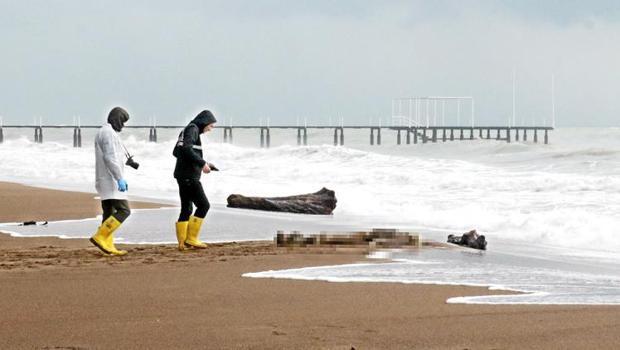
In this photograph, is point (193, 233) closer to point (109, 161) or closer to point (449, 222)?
point (109, 161)

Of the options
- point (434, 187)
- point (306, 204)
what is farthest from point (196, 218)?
point (434, 187)

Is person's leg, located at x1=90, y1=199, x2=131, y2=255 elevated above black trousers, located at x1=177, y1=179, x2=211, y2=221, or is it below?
below

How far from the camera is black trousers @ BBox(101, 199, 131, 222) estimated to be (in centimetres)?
829

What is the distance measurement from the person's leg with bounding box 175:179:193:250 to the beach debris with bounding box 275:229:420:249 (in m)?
0.83

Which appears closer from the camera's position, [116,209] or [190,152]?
[116,209]

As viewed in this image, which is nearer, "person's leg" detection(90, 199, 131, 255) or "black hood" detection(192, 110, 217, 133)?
"person's leg" detection(90, 199, 131, 255)

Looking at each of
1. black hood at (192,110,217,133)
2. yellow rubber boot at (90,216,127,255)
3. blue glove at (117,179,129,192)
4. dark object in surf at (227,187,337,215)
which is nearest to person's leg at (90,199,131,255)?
yellow rubber boot at (90,216,127,255)

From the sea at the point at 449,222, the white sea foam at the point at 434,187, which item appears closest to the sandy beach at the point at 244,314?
the sea at the point at 449,222

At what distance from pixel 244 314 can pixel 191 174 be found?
394 centimetres

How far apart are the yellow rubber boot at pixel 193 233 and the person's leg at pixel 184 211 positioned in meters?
0.04

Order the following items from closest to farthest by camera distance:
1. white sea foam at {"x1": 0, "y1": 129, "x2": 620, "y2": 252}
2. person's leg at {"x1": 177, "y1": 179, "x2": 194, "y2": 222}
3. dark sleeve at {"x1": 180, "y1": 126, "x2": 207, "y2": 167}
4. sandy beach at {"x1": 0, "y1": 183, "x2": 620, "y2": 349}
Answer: sandy beach at {"x1": 0, "y1": 183, "x2": 620, "y2": 349} → dark sleeve at {"x1": 180, "y1": 126, "x2": 207, "y2": 167} → person's leg at {"x1": 177, "y1": 179, "x2": 194, "y2": 222} → white sea foam at {"x1": 0, "y1": 129, "x2": 620, "y2": 252}

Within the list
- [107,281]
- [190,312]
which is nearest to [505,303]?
[190,312]

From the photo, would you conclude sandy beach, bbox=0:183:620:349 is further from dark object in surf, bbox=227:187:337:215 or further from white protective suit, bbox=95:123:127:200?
dark object in surf, bbox=227:187:337:215

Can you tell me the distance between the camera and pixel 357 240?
9.16 metres
